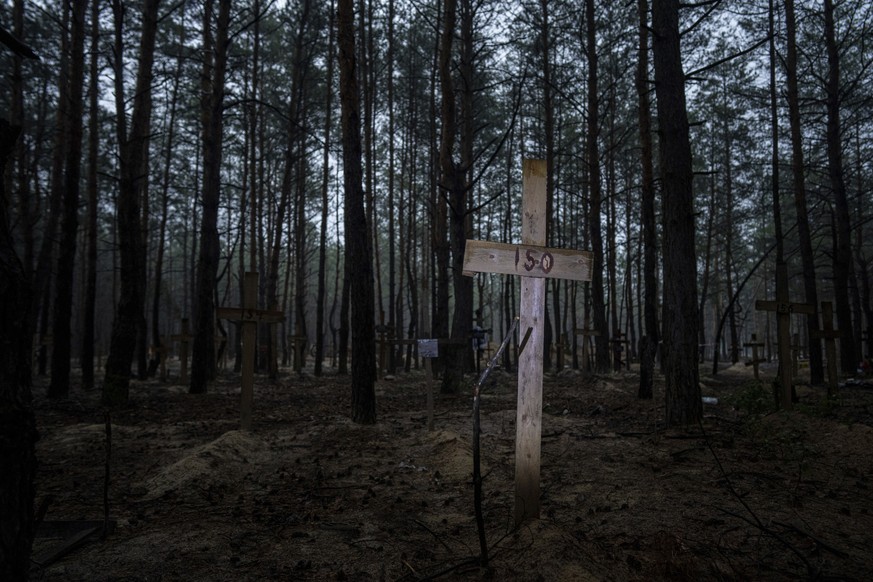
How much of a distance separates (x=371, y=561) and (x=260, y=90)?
806 inches

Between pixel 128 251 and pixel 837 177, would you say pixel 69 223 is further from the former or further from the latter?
pixel 837 177

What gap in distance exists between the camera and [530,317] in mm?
3508

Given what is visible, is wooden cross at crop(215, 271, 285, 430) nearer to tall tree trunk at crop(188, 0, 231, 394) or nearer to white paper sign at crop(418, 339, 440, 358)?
white paper sign at crop(418, 339, 440, 358)

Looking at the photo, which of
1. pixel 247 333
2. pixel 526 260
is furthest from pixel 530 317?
pixel 247 333

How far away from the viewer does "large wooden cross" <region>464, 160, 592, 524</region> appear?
3.44 metres

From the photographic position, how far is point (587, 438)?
21.5ft

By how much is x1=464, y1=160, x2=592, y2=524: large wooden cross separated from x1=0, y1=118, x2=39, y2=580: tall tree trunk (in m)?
2.40

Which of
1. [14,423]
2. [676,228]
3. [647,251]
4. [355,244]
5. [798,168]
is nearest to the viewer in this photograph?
[14,423]

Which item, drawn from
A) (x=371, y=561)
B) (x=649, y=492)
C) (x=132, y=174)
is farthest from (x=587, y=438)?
(x=132, y=174)

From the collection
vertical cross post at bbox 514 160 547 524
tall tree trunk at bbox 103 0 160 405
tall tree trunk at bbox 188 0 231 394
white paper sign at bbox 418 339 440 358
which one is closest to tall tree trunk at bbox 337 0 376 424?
white paper sign at bbox 418 339 440 358

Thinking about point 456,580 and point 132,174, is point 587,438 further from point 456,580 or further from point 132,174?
point 132,174

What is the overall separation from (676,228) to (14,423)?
23.1 ft

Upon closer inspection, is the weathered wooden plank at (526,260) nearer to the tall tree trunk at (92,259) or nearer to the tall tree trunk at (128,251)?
the tall tree trunk at (128,251)

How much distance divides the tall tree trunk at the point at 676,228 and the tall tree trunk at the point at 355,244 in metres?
4.19
